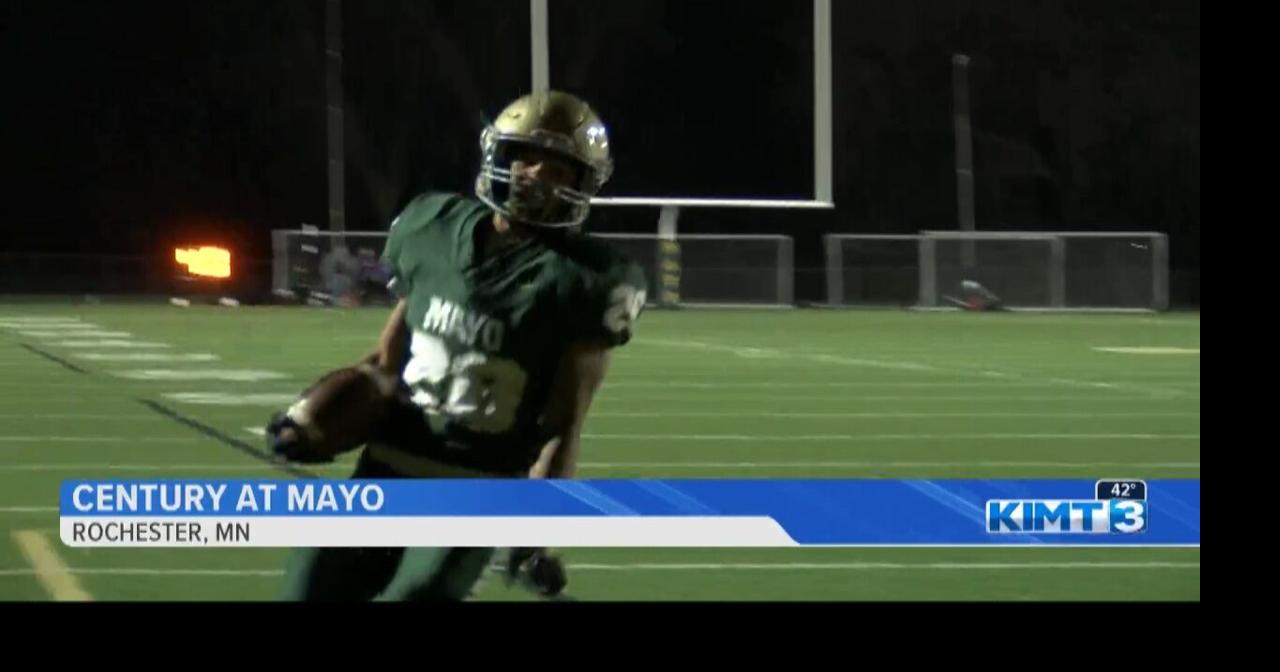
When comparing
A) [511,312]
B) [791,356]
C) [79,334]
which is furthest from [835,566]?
[79,334]

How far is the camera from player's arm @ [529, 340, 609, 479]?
2836 mm

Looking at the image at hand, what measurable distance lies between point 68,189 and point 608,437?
848 cm

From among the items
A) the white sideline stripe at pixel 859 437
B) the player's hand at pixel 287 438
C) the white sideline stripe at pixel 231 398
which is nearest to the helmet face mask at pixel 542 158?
the player's hand at pixel 287 438

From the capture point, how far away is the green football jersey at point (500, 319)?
283cm

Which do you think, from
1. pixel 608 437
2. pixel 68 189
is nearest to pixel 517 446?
pixel 608 437

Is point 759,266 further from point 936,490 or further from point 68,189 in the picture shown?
point 936,490

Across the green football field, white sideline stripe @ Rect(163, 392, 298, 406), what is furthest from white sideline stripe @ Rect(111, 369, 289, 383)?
white sideline stripe @ Rect(163, 392, 298, 406)

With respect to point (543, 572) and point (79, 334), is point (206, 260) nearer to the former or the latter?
point (79, 334)

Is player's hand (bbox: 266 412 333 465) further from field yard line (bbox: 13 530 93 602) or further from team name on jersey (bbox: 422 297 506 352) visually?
field yard line (bbox: 13 530 93 602)

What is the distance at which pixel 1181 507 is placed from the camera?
3129 mm

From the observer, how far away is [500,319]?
284 cm

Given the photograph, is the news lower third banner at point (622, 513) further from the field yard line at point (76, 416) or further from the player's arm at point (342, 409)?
the field yard line at point (76, 416)

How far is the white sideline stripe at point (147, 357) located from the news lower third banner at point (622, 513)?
4.92m

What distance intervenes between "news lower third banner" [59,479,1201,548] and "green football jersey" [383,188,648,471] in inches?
5.0
